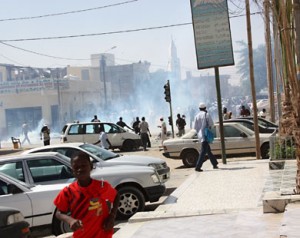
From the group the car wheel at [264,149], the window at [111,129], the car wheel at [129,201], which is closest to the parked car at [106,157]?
the car wheel at [129,201]

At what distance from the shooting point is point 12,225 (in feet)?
22.9

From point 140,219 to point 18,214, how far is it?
227cm

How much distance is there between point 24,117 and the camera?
80500 millimetres

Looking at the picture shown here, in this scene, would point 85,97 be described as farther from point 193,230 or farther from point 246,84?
point 193,230

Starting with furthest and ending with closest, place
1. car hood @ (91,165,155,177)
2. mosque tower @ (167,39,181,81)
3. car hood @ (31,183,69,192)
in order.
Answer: mosque tower @ (167,39,181,81) → car hood @ (91,165,155,177) → car hood @ (31,183,69,192)

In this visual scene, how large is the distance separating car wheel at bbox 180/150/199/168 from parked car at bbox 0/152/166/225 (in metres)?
8.28

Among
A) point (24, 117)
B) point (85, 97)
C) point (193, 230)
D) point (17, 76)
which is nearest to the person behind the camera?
point (193, 230)

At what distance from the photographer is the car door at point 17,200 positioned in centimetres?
901

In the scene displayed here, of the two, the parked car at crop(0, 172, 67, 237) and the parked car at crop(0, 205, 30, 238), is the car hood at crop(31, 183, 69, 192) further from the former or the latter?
the parked car at crop(0, 205, 30, 238)

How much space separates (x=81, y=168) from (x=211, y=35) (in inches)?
466

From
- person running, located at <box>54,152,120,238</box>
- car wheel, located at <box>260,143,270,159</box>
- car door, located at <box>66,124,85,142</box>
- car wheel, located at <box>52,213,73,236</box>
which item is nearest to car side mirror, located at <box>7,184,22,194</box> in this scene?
car wheel, located at <box>52,213,73,236</box>

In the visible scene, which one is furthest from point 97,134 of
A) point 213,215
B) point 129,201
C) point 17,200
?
point 213,215

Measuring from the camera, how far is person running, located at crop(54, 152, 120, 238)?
4.80 meters

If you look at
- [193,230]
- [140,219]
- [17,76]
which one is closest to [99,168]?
[140,219]
